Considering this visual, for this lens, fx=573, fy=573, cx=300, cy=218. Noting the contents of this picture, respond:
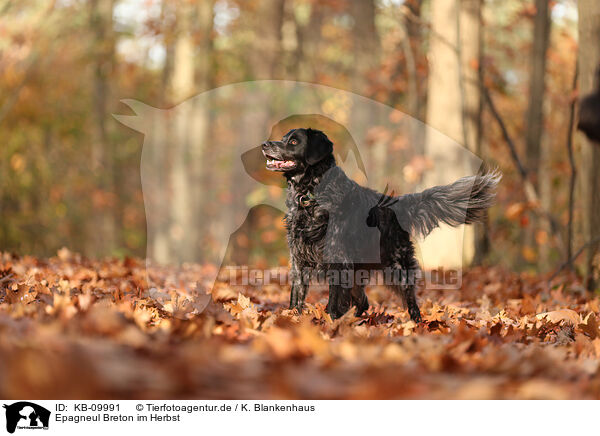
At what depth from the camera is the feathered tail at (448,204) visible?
17.0ft

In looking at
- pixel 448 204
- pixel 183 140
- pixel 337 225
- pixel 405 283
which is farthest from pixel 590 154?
pixel 183 140

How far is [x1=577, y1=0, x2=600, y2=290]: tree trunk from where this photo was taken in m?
6.41

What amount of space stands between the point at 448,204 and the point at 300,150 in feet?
4.78

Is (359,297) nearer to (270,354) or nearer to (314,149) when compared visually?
(314,149)

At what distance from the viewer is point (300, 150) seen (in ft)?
16.1

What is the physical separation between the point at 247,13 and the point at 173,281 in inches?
645

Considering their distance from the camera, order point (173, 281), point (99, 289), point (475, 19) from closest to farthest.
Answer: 1. point (99, 289)
2. point (173, 281)
3. point (475, 19)

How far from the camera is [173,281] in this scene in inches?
263

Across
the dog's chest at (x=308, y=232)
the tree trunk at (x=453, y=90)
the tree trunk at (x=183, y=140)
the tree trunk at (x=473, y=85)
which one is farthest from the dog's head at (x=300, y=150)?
the tree trunk at (x=183, y=140)

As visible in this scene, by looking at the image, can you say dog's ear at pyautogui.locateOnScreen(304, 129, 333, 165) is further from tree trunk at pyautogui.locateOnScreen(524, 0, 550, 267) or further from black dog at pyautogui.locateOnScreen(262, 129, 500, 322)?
tree trunk at pyautogui.locateOnScreen(524, 0, 550, 267)

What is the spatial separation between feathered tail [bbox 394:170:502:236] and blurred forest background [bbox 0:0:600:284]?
1.96 metres

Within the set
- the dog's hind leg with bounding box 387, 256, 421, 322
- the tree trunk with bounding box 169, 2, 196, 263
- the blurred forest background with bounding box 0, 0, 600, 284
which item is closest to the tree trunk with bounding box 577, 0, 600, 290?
the blurred forest background with bounding box 0, 0, 600, 284
